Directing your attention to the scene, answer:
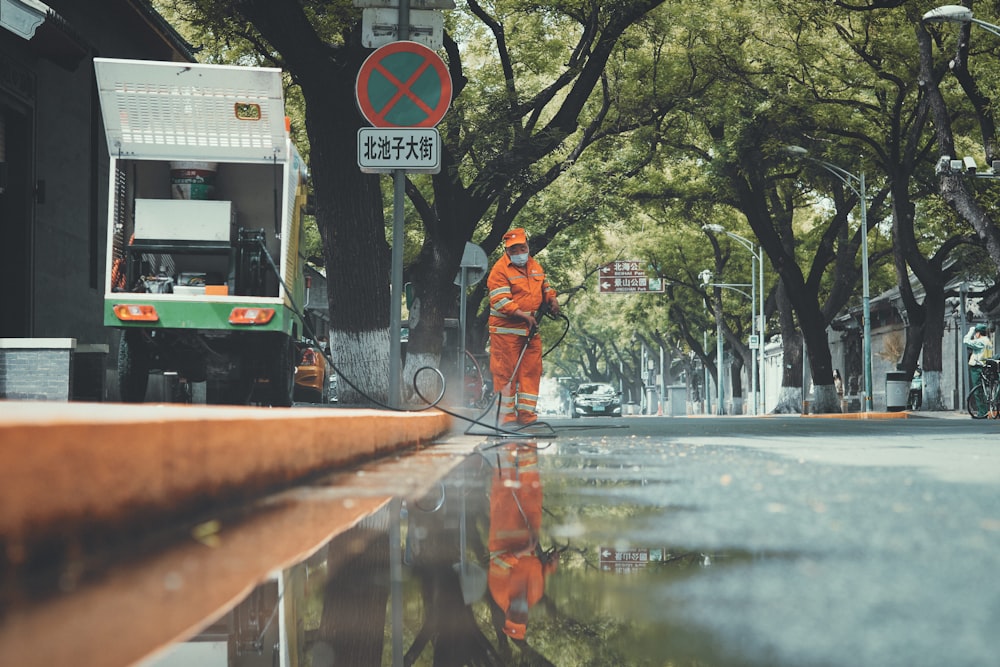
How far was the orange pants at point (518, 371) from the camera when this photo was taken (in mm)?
12602

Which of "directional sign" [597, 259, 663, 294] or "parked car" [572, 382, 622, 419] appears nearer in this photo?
"directional sign" [597, 259, 663, 294]

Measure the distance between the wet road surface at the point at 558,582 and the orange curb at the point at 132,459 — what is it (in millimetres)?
166

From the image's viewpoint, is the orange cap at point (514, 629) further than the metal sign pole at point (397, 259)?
No

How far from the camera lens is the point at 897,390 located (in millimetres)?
29312

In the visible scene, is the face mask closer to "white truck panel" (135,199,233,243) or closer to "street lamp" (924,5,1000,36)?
"white truck panel" (135,199,233,243)

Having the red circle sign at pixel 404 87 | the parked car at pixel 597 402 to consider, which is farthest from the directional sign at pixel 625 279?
the red circle sign at pixel 404 87

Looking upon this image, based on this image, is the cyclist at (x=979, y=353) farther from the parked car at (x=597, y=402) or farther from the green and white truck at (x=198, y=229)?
the parked car at (x=597, y=402)

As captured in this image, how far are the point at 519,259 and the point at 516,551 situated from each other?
8.86 meters

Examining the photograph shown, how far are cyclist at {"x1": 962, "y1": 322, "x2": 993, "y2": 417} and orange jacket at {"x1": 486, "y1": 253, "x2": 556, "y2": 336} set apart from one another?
9.96 m

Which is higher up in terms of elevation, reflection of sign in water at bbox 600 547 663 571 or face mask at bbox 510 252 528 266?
face mask at bbox 510 252 528 266

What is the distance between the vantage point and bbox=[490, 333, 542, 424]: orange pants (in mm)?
12602

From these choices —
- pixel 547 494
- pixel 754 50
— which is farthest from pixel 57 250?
pixel 754 50

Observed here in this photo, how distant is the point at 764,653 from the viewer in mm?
2439

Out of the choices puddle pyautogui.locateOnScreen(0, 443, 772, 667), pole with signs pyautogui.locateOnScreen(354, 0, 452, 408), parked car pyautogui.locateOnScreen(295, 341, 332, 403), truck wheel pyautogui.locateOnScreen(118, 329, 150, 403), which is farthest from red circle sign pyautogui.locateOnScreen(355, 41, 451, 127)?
parked car pyautogui.locateOnScreen(295, 341, 332, 403)
